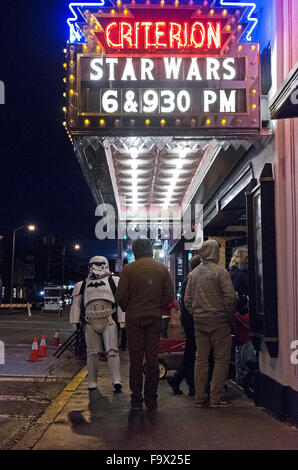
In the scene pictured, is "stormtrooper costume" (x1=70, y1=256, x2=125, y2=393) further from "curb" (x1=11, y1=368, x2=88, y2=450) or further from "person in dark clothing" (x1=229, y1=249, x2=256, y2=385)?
"person in dark clothing" (x1=229, y1=249, x2=256, y2=385)

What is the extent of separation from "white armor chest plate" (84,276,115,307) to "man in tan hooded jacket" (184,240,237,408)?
4.93 feet

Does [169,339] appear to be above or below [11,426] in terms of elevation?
above

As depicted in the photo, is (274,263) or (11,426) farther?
(274,263)

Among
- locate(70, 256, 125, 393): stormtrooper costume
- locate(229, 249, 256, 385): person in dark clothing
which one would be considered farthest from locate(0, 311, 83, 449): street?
locate(229, 249, 256, 385): person in dark clothing

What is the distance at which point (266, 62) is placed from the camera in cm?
656

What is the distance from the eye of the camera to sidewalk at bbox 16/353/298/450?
15.5ft

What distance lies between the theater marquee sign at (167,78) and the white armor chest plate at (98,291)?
2283mm

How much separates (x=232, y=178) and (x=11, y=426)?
5297 millimetres

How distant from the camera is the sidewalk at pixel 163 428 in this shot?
4711mm

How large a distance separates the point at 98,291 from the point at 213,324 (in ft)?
6.48

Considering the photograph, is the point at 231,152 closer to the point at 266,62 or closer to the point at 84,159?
the point at 266,62

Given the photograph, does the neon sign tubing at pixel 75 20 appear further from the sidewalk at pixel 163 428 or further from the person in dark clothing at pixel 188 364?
the sidewalk at pixel 163 428

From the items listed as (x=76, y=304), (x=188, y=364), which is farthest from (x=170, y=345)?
(x=76, y=304)
